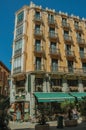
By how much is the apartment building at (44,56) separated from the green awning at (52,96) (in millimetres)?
1194

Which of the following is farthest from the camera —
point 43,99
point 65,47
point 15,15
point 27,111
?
point 15,15

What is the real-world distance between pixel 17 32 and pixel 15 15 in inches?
158

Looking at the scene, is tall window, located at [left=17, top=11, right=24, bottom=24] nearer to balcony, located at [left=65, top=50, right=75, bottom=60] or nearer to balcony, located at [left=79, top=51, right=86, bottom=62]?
balcony, located at [left=65, top=50, right=75, bottom=60]

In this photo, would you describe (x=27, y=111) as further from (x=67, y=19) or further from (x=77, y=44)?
(x=67, y=19)

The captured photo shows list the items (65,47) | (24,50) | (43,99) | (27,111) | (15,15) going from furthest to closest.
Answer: (15,15) → (65,47) → (24,50) → (27,111) → (43,99)

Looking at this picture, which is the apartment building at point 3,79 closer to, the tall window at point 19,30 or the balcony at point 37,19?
the tall window at point 19,30

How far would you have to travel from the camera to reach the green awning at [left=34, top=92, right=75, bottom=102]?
2995cm

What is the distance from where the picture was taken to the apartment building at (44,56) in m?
33.9

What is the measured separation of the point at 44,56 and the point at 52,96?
709cm

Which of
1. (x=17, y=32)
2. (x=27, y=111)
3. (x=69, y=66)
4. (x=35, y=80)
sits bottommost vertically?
(x=27, y=111)

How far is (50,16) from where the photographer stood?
39312 millimetres

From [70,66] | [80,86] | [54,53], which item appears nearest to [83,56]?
[70,66]

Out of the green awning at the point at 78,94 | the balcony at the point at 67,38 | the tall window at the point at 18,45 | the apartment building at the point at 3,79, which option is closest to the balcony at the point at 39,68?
the tall window at the point at 18,45

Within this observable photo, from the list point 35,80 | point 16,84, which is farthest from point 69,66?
point 16,84
